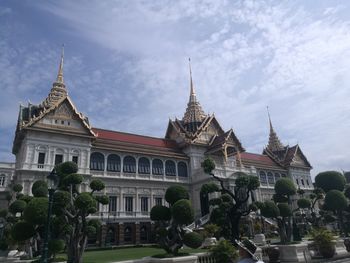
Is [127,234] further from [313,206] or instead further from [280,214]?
[313,206]

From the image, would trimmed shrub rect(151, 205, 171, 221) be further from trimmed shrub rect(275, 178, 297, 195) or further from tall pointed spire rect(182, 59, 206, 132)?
tall pointed spire rect(182, 59, 206, 132)

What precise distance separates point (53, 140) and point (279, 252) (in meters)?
26.8

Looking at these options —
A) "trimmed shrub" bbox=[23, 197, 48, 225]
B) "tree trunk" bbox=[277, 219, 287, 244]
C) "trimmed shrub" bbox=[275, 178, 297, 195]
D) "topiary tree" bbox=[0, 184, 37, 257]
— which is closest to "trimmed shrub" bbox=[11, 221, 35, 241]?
"topiary tree" bbox=[0, 184, 37, 257]

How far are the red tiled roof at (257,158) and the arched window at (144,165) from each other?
19996mm

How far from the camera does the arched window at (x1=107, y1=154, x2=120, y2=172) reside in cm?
3641

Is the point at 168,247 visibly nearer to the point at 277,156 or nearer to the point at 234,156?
the point at 234,156

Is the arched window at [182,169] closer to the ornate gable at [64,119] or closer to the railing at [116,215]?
the railing at [116,215]

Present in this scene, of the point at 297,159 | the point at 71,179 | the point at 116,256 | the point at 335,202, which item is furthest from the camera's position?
the point at 297,159

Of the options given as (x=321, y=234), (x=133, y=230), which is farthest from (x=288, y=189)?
(x=133, y=230)

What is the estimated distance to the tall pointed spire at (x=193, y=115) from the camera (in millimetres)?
49250

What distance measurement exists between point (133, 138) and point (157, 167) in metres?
6.01

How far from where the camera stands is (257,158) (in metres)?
56.9

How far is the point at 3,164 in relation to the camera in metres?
Result: 48.7

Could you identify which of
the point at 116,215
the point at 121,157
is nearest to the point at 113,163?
the point at 121,157
